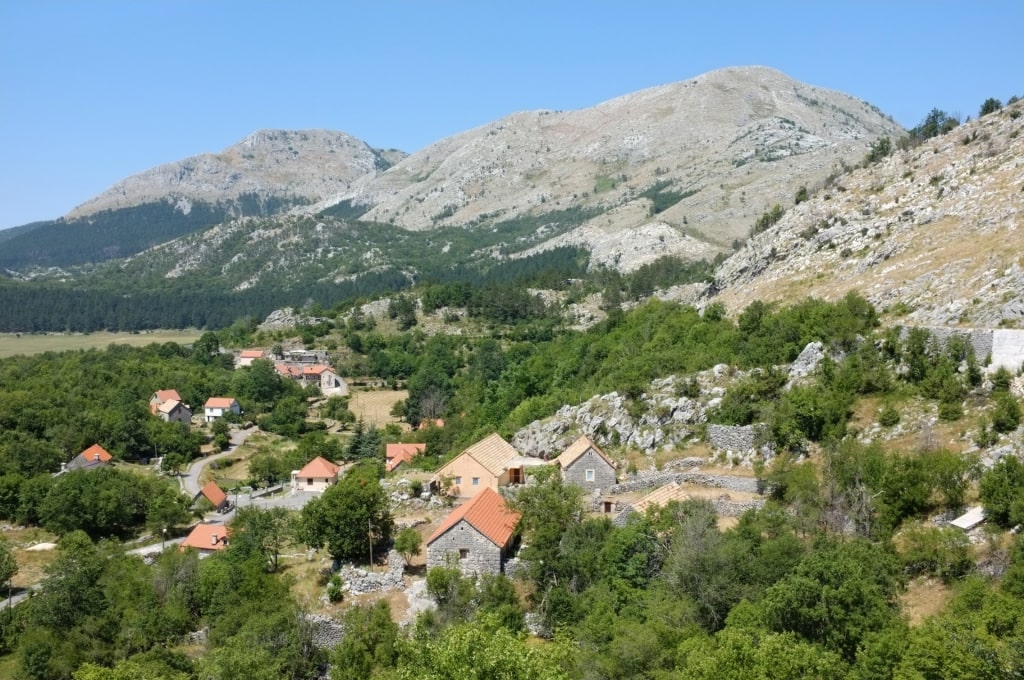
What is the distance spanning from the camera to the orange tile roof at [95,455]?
6900cm

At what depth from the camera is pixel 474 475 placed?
39156mm

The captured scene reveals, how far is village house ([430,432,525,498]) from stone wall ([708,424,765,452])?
378 inches

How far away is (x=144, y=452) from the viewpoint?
255 ft

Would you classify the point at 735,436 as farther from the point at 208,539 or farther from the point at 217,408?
the point at 217,408

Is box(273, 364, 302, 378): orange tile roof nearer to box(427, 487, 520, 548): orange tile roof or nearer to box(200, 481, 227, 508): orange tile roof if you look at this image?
box(200, 481, 227, 508): orange tile roof

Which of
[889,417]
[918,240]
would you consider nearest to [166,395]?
[918,240]

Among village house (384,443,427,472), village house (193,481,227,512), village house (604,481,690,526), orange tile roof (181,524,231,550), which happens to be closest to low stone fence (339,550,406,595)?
village house (604,481,690,526)

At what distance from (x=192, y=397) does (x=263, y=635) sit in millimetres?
75421

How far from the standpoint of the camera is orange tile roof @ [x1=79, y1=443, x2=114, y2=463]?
69.0m

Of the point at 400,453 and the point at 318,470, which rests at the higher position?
the point at 318,470

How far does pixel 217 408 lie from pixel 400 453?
37229 millimetres

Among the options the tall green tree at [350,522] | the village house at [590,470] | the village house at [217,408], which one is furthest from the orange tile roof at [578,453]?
the village house at [217,408]

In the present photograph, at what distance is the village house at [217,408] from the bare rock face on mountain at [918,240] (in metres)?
58.7

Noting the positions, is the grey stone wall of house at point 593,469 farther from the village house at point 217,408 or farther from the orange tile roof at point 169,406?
the village house at point 217,408
